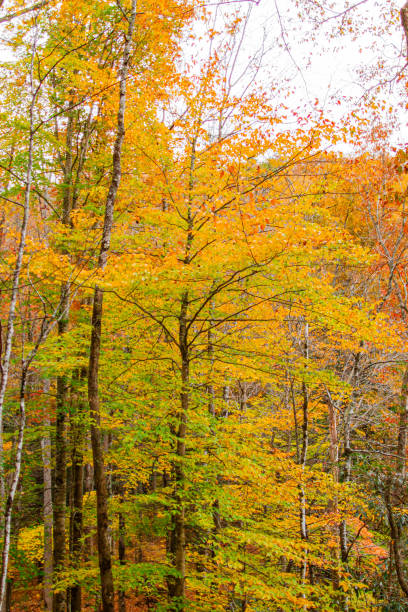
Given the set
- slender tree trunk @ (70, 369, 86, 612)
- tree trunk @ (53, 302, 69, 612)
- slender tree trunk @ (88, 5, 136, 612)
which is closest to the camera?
slender tree trunk @ (88, 5, 136, 612)

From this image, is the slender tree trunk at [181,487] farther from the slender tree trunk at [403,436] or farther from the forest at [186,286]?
the slender tree trunk at [403,436]

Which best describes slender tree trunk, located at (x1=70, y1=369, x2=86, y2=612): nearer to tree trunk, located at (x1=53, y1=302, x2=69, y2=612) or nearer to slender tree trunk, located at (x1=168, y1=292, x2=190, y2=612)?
tree trunk, located at (x1=53, y1=302, x2=69, y2=612)

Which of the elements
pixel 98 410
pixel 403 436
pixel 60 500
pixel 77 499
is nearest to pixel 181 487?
pixel 98 410

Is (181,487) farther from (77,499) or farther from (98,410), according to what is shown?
(77,499)

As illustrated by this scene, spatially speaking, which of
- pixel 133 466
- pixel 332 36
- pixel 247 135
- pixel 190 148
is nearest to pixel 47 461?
pixel 133 466

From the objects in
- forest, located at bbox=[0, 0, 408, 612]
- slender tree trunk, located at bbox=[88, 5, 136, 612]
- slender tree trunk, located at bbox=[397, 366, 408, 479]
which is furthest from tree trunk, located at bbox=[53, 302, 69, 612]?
slender tree trunk, located at bbox=[397, 366, 408, 479]

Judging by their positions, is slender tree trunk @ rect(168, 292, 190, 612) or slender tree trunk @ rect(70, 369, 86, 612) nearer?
slender tree trunk @ rect(168, 292, 190, 612)

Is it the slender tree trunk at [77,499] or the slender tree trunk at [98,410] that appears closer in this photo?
the slender tree trunk at [98,410]

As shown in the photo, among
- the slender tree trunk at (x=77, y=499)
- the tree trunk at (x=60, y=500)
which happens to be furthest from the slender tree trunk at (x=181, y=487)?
the slender tree trunk at (x=77, y=499)

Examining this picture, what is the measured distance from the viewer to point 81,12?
750 cm

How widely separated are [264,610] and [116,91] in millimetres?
9100

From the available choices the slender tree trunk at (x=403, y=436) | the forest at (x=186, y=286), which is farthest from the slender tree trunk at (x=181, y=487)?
the slender tree trunk at (x=403, y=436)

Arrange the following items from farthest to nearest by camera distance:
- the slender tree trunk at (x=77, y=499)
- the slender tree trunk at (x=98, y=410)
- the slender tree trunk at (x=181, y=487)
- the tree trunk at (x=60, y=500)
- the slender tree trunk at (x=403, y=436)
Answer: the slender tree trunk at (x=77, y=499), the slender tree trunk at (x=403, y=436), the tree trunk at (x=60, y=500), the slender tree trunk at (x=181, y=487), the slender tree trunk at (x=98, y=410)

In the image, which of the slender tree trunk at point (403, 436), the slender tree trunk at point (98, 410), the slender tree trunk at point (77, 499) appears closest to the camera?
the slender tree trunk at point (98, 410)
